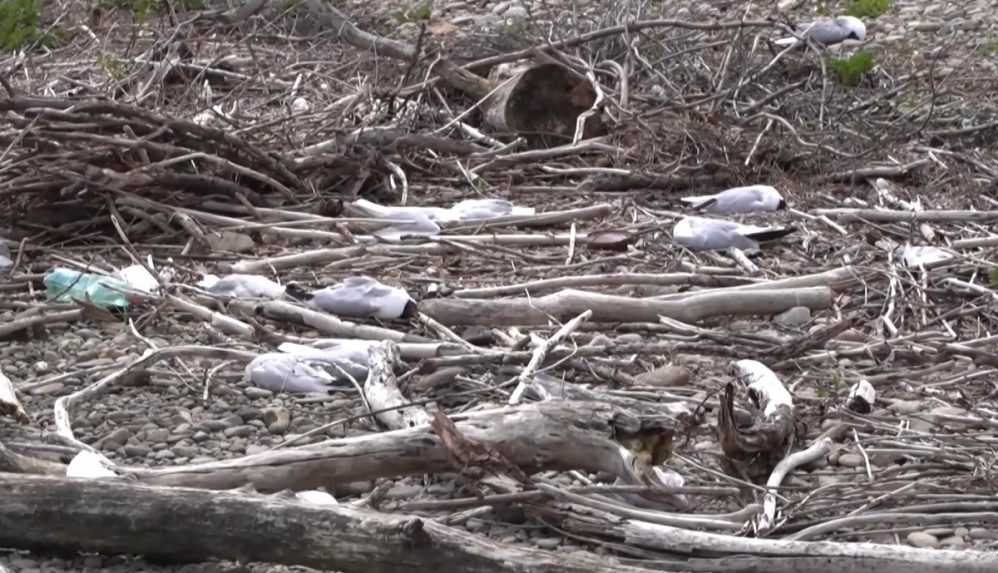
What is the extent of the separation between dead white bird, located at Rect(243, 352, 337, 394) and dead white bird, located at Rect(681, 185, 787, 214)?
2.66m

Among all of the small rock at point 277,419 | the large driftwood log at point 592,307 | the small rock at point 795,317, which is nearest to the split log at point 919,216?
the small rock at point 795,317

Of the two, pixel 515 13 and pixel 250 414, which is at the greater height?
pixel 250 414

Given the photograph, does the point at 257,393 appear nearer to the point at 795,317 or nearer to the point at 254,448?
the point at 254,448

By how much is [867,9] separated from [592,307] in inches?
225

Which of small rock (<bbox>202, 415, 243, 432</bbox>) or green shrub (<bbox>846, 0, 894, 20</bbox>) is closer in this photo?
small rock (<bbox>202, 415, 243, 432</bbox>)

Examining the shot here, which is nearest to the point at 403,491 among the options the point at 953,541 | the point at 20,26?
the point at 953,541

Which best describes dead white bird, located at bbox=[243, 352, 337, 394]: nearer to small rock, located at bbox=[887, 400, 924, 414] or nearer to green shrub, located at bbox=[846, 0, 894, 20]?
small rock, located at bbox=[887, 400, 924, 414]

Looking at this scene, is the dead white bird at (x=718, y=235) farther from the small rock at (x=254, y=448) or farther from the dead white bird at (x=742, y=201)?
the small rock at (x=254, y=448)

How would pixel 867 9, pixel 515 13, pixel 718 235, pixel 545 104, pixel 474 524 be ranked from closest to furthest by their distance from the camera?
1. pixel 474 524
2. pixel 718 235
3. pixel 545 104
4. pixel 867 9
5. pixel 515 13

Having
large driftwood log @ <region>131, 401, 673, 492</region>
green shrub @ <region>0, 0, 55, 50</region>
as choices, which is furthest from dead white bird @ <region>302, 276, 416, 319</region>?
green shrub @ <region>0, 0, 55, 50</region>

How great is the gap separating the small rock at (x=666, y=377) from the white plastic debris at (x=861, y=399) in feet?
1.61

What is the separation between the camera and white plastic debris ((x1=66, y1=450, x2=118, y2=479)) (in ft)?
11.0

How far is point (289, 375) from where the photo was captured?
4.31 metres

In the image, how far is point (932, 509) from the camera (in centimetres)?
Answer: 334
